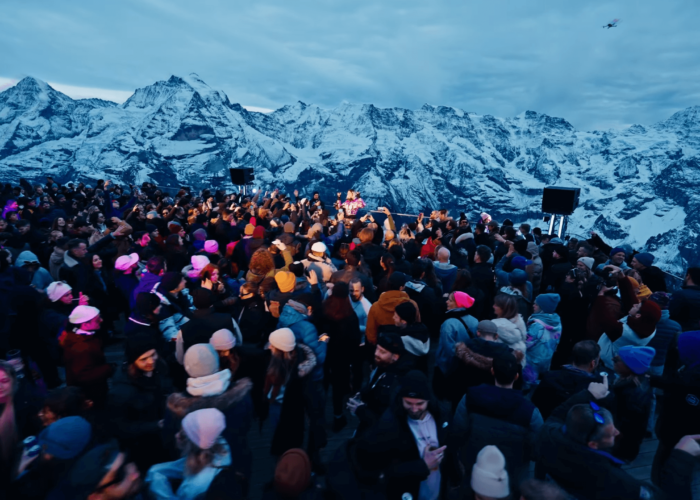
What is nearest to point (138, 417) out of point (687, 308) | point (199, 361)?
point (199, 361)

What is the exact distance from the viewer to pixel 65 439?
6.40 feet

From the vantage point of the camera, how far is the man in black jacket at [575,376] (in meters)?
2.82

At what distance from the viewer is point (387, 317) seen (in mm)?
3809

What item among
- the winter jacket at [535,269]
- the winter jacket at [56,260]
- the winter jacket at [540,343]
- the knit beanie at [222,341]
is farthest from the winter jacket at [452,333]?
the winter jacket at [56,260]

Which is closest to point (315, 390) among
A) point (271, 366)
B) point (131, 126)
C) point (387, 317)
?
point (271, 366)

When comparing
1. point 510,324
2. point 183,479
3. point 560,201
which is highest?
A: point 560,201

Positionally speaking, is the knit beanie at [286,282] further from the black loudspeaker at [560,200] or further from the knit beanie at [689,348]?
the black loudspeaker at [560,200]

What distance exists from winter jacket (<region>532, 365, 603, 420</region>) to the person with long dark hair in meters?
1.74

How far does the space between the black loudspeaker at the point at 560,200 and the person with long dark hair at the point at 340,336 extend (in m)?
8.88

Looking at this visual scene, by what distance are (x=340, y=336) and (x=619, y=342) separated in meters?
2.64

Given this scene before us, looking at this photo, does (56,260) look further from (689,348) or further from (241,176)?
(241,176)

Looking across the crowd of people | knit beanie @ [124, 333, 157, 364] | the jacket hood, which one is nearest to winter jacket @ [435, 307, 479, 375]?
the crowd of people

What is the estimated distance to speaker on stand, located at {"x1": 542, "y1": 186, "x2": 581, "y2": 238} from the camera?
10.9 metres

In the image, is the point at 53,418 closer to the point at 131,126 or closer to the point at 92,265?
the point at 92,265
